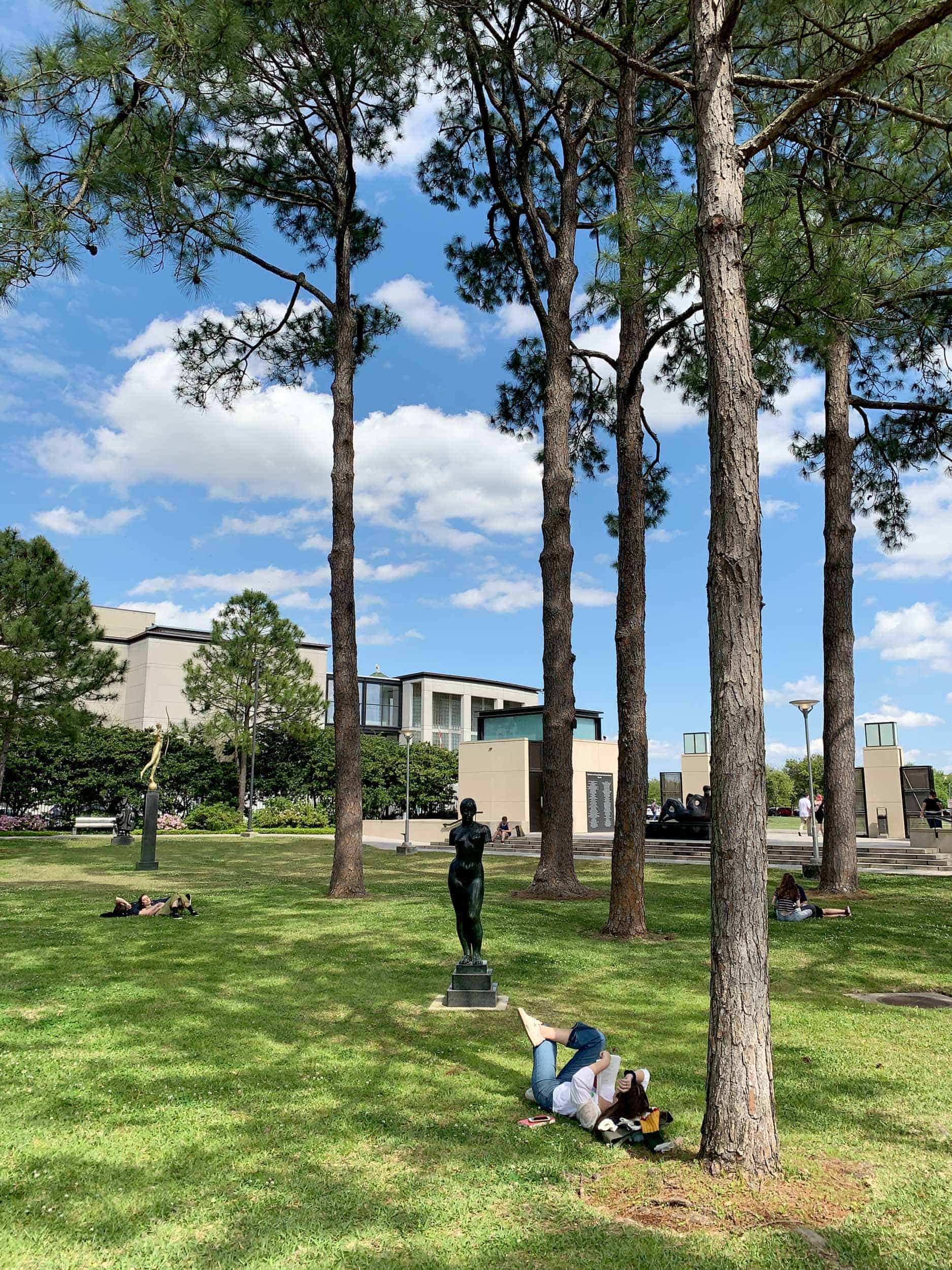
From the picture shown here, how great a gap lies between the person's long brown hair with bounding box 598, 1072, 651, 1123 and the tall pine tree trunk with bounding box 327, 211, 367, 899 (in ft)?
30.3

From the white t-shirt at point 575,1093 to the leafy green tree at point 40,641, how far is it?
20735 millimetres

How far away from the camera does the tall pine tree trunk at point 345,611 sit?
1398 cm

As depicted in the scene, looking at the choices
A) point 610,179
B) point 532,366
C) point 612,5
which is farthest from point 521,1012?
point 610,179

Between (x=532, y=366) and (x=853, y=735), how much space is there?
32.6 ft

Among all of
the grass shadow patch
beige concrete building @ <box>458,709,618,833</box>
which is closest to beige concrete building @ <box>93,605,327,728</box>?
beige concrete building @ <box>458,709,618,833</box>

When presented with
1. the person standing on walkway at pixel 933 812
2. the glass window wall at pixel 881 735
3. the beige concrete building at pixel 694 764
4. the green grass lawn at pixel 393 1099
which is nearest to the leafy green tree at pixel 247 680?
the beige concrete building at pixel 694 764

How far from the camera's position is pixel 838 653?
1410cm

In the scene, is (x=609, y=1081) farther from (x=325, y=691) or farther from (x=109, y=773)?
(x=325, y=691)

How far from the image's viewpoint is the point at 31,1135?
455 centimetres

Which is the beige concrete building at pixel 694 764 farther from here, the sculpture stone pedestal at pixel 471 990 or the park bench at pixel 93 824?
the sculpture stone pedestal at pixel 471 990

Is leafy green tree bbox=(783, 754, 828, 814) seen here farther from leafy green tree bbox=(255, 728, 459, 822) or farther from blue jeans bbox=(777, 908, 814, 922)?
blue jeans bbox=(777, 908, 814, 922)

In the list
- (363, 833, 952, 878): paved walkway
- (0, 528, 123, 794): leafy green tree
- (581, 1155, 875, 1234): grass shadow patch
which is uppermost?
(0, 528, 123, 794): leafy green tree

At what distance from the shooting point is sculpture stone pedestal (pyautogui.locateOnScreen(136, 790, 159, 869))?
1723 centimetres

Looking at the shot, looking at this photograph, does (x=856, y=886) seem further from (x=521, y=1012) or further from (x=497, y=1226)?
(x=497, y=1226)
